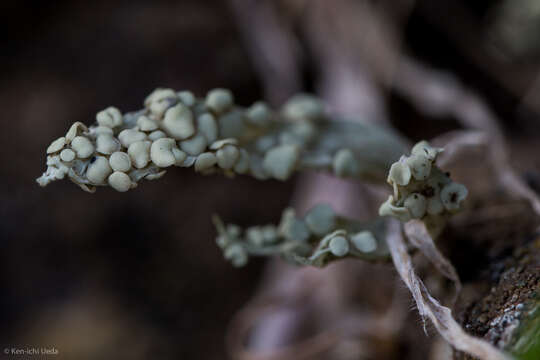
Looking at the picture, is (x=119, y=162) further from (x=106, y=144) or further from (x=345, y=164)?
(x=345, y=164)

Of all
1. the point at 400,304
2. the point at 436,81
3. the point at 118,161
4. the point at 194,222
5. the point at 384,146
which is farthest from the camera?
the point at 194,222

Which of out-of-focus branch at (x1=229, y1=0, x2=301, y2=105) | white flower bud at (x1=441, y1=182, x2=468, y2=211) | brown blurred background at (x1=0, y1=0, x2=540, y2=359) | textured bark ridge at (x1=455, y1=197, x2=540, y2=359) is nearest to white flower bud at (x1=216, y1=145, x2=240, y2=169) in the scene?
white flower bud at (x1=441, y1=182, x2=468, y2=211)

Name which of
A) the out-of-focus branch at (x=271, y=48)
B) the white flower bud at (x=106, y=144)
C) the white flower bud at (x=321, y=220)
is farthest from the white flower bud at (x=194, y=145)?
the out-of-focus branch at (x=271, y=48)

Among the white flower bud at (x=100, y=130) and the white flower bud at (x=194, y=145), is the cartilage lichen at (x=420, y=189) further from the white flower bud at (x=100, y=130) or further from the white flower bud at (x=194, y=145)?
the white flower bud at (x=100, y=130)

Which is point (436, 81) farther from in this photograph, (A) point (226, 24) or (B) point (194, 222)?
(B) point (194, 222)

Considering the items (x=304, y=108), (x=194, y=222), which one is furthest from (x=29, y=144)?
(x=304, y=108)
